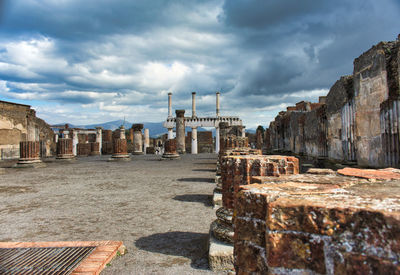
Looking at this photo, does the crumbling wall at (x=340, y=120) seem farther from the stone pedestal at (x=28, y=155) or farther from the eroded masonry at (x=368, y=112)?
the stone pedestal at (x=28, y=155)

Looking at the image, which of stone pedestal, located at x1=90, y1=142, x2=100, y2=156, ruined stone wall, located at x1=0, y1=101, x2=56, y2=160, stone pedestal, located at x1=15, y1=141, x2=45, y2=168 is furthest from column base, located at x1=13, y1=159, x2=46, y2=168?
stone pedestal, located at x1=90, y1=142, x2=100, y2=156

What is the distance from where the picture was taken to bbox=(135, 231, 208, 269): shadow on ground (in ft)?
8.86

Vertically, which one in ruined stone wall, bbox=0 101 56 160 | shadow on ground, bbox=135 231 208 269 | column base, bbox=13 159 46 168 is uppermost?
ruined stone wall, bbox=0 101 56 160

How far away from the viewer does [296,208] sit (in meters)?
1.09

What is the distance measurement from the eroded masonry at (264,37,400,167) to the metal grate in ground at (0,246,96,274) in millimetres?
4216

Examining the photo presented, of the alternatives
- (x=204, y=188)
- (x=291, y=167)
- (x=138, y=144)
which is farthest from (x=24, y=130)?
(x=291, y=167)

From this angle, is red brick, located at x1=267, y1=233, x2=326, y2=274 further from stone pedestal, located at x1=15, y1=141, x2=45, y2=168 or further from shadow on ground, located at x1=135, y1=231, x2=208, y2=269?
stone pedestal, located at x1=15, y1=141, x2=45, y2=168

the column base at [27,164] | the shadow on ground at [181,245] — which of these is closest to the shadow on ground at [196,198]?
the shadow on ground at [181,245]

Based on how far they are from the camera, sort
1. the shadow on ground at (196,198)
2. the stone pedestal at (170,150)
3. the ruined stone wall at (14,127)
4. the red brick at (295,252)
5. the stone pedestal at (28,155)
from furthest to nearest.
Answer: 1. the ruined stone wall at (14,127)
2. the stone pedestal at (170,150)
3. the stone pedestal at (28,155)
4. the shadow on ground at (196,198)
5. the red brick at (295,252)

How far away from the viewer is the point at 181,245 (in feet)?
9.77

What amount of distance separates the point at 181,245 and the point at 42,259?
140cm

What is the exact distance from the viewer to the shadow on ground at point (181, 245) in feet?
8.86

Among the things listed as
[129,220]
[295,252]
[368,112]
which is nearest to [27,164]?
[129,220]

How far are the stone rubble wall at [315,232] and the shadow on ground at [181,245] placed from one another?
145 cm
